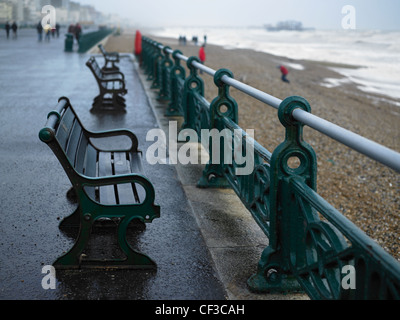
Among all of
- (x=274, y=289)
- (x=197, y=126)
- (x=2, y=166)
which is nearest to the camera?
(x=274, y=289)

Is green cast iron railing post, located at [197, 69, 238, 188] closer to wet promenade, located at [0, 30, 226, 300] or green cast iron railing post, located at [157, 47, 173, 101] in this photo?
wet promenade, located at [0, 30, 226, 300]

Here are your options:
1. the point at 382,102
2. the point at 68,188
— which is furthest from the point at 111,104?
the point at 382,102

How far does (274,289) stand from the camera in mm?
3287

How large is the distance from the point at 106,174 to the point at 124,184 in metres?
0.27

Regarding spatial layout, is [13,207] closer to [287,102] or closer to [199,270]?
[199,270]

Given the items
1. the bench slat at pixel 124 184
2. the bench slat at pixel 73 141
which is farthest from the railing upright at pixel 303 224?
the bench slat at pixel 73 141

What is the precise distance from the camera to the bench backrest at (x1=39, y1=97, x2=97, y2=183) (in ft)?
10.5

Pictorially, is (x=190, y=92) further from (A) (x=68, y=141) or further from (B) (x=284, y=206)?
(B) (x=284, y=206)

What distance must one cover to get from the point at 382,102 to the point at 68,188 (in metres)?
23.8

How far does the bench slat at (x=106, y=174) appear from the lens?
393cm

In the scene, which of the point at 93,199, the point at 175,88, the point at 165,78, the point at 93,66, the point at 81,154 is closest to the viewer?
the point at 93,199

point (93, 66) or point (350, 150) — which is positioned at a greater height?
point (93, 66)

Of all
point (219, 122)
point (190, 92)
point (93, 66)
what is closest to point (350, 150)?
point (93, 66)

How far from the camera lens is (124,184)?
4.33 meters
